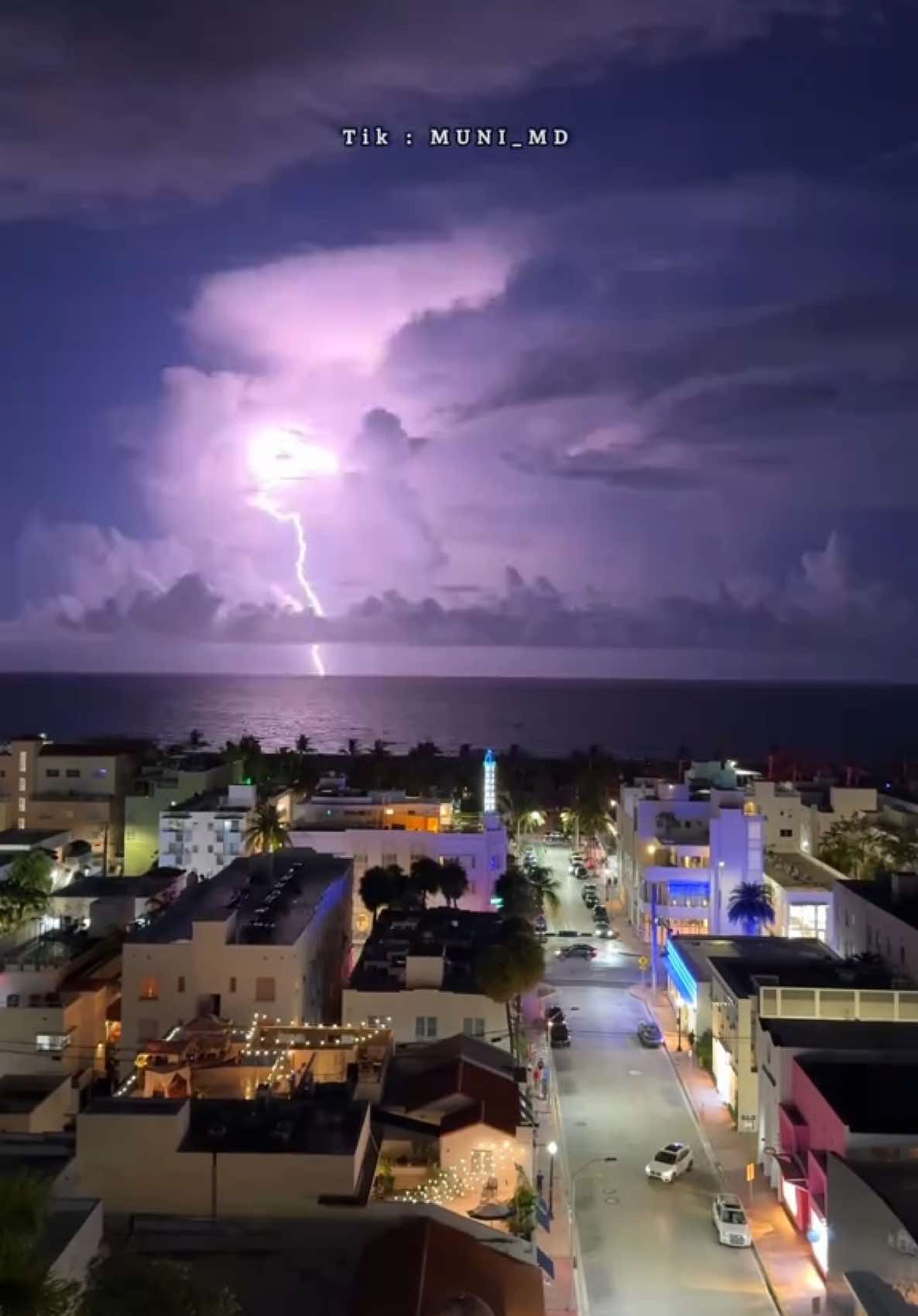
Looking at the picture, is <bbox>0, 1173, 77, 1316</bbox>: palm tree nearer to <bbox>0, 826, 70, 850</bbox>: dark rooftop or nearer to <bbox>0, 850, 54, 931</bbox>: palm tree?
<bbox>0, 850, 54, 931</bbox>: palm tree

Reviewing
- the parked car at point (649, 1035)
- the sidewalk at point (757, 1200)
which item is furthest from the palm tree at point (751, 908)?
the parked car at point (649, 1035)

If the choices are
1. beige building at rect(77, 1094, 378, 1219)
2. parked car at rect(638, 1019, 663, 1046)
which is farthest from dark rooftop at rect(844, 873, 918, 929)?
beige building at rect(77, 1094, 378, 1219)

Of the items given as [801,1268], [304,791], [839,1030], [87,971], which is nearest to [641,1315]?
[801,1268]

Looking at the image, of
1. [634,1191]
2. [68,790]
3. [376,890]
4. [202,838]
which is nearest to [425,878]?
[376,890]

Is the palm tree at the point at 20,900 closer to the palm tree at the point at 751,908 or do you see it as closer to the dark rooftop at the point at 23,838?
the dark rooftop at the point at 23,838

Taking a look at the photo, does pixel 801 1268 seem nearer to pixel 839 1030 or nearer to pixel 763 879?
pixel 839 1030

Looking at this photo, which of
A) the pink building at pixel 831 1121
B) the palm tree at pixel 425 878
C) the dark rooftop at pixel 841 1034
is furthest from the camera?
the palm tree at pixel 425 878
